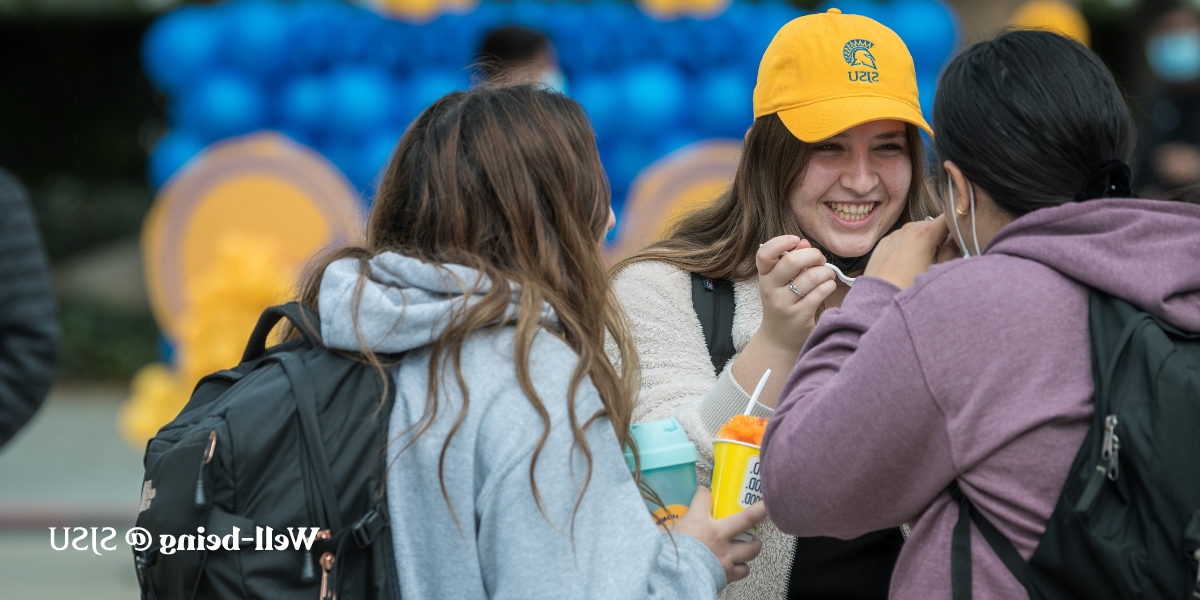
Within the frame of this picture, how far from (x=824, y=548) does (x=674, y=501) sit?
392mm

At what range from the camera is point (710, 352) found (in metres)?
2.37

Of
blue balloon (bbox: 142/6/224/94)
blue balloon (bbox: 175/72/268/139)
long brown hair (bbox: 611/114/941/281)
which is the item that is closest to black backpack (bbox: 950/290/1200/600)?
long brown hair (bbox: 611/114/941/281)

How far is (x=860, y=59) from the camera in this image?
7.74ft

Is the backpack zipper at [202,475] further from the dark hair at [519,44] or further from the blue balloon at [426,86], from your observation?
the blue balloon at [426,86]

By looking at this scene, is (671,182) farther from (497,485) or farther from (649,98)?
(497,485)

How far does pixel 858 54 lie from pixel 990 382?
1134 millimetres

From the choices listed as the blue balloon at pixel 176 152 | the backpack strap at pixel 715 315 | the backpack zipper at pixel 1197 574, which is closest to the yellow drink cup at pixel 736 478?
the backpack strap at pixel 715 315

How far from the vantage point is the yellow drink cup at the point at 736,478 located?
5.93 ft

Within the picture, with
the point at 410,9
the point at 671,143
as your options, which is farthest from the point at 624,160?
the point at 410,9

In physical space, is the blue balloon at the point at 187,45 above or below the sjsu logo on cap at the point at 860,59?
above

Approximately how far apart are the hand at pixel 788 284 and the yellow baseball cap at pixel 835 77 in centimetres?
34

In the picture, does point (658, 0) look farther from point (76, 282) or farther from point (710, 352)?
point (76, 282)

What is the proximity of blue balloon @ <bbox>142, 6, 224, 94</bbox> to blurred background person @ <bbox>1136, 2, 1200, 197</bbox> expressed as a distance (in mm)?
5334

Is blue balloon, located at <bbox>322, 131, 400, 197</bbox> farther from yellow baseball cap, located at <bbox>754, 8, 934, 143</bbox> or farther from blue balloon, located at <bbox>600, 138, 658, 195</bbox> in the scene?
yellow baseball cap, located at <bbox>754, 8, 934, 143</bbox>
